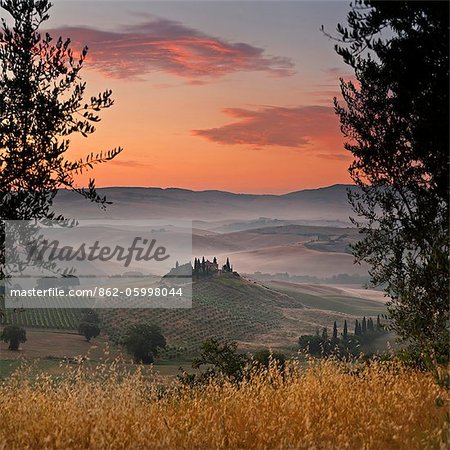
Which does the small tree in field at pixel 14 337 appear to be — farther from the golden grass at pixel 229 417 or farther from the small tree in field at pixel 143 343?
the golden grass at pixel 229 417

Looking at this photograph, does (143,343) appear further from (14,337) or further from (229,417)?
(229,417)

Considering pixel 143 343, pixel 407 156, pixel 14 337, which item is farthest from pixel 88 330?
pixel 407 156

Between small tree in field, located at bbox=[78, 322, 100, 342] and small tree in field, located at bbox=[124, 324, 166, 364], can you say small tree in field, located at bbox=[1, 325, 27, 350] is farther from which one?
small tree in field, located at bbox=[124, 324, 166, 364]

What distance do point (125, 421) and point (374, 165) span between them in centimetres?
783

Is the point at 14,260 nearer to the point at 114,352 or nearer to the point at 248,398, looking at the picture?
the point at 248,398

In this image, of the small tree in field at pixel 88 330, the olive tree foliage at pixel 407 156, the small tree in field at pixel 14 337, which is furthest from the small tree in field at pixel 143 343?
the olive tree foliage at pixel 407 156

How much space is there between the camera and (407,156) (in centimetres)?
1284

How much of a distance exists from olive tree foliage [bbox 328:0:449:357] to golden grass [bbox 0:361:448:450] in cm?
193

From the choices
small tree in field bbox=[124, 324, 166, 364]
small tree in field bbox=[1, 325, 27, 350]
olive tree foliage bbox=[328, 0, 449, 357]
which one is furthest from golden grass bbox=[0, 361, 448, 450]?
small tree in field bbox=[1, 325, 27, 350]

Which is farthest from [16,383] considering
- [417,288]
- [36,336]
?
[36,336]

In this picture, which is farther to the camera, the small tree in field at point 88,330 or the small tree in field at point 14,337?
the small tree in field at point 88,330

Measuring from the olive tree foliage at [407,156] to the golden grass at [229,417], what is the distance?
6.35 feet

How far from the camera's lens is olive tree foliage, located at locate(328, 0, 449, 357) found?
37.1 feet

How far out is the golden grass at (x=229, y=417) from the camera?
880 centimetres
